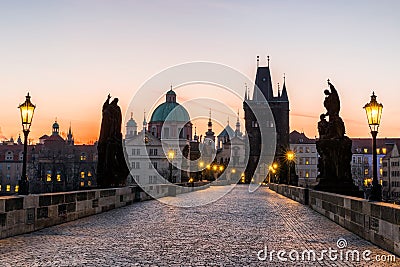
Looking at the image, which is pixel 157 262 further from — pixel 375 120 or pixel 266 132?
pixel 266 132

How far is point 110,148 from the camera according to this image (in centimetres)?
2291

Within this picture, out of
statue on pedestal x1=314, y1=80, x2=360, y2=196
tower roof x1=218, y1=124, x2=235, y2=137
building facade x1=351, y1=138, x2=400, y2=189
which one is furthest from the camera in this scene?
tower roof x1=218, y1=124, x2=235, y2=137

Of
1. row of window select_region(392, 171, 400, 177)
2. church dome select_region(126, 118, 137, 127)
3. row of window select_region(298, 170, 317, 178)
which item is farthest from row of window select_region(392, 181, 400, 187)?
church dome select_region(126, 118, 137, 127)

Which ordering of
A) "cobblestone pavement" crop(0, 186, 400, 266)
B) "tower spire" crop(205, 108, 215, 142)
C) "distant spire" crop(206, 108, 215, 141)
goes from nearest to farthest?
"cobblestone pavement" crop(0, 186, 400, 266), "tower spire" crop(205, 108, 215, 142), "distant spire" crop(206, 108, 215, 141)

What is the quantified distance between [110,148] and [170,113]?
97448 millimetres

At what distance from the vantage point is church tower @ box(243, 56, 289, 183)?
118 m

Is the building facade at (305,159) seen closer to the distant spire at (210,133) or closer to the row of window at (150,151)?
the distant spire at (210,133)

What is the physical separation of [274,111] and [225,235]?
4244 inches

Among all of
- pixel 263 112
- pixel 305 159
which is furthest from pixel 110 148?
pixel 305 159

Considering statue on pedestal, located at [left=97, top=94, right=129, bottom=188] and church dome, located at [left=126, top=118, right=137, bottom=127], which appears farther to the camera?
church dome, located at [left=126, top=118, right=137, bottom=127]

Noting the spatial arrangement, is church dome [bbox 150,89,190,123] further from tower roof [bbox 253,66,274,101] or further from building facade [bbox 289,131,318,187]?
building facade [bbox 289,131,318,187]

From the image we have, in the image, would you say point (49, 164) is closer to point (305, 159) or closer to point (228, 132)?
point (305, 159)

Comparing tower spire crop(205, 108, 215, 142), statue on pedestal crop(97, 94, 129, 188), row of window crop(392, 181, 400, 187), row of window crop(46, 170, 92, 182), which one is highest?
tower spire crop(205, 108, 215, 142)

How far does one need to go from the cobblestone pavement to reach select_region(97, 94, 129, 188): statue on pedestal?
6.00m
